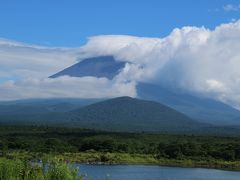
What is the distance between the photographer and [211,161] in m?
90.4

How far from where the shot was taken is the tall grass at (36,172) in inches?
894

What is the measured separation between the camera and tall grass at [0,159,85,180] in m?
22.7

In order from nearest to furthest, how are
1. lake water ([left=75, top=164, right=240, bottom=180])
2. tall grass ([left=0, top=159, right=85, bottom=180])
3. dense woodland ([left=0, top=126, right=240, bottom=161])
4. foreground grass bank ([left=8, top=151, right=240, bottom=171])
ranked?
1. tall grass ([left=0, top=159, right=85, bottom=180])
2. lake water ([left=75, top=164, right=240, bottom=180])
3. foreground grass bank ([left=8, top=151, right=240, bottom=171])
4. dense woodland ([left=0, top=126, right=240, bottom=161])

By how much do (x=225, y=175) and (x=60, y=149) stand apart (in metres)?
33.3

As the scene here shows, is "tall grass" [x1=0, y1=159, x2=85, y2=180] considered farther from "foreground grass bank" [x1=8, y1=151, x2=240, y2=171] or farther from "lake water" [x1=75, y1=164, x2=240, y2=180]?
"foreground grass bank" [x1=8, y1=151, x2=240, y2=171]

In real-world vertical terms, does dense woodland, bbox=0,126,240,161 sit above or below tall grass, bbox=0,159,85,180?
above

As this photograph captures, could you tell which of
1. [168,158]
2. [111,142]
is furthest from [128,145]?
[168,158]

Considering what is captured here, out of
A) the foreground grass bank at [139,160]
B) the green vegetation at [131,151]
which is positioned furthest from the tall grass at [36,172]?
the foreground grass bank at [139,160]

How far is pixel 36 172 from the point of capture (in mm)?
23625

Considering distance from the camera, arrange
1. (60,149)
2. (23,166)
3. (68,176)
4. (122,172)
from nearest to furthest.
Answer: (68,176) → (23,166) → (122,172) → (60,149)

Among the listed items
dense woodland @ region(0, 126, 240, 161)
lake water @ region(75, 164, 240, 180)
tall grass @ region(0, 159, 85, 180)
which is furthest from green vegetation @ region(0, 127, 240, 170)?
tall grass @ region(0, 159, 85, 180)

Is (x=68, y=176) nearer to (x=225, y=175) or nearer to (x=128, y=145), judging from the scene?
(x=225, y=175)

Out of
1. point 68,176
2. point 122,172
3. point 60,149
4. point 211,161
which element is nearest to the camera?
point 68,176

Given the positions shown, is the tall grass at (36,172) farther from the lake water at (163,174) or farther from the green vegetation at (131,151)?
the green vegetation at (131,151)
